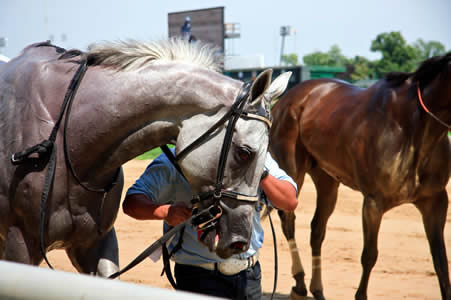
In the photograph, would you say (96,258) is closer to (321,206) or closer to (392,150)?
(392,150)

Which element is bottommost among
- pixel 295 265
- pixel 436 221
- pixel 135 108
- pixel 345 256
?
pixel 345 256

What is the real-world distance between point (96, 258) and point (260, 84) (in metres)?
1.36

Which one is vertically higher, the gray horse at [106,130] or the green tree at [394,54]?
the gray horse at [106,130]

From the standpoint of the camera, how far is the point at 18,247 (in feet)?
8.42

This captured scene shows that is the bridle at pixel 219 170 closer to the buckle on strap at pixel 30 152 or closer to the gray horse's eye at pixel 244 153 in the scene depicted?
the gray horse's eye at pixel 244 153

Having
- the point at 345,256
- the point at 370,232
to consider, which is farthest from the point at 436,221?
the point at 345,256

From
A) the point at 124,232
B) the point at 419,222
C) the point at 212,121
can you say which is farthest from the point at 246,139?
the point at 419,222

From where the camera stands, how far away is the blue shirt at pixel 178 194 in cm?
284

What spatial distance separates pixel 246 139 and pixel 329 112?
3475 millimetres

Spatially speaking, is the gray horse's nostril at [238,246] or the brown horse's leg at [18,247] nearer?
the gray horse's nostril at [238,246]

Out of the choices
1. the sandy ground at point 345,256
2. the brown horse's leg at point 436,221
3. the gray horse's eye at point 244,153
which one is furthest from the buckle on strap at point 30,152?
the brown horse's leg at point 436,221

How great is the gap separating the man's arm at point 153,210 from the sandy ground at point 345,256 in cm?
279

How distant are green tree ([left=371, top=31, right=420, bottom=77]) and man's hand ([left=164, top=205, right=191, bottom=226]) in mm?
71665

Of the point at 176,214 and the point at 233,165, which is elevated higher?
the point at 233,165
